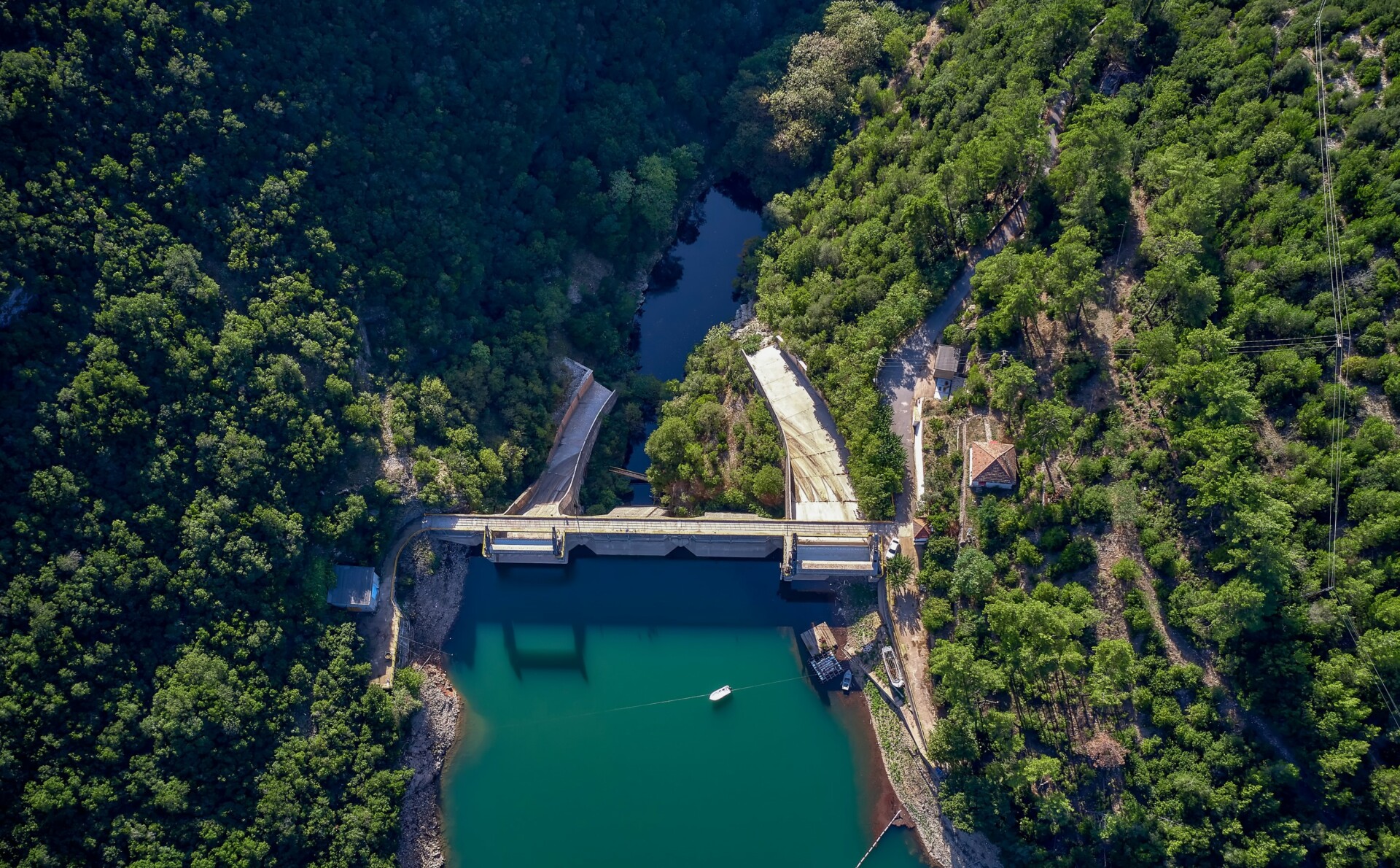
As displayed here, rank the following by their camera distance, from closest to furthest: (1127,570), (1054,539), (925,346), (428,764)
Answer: (1127,570) → (1054,539) → (428,764) → (925,346)

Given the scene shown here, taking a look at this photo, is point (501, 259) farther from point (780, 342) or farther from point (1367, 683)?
point (1367, 683)

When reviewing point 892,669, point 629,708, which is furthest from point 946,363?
point 629,708

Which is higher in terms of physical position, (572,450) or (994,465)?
(572,450)

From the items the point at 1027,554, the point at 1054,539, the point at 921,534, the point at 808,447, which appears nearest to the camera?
the point at 1054,539

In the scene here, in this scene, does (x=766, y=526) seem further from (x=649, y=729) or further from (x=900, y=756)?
(x=900, y=756)

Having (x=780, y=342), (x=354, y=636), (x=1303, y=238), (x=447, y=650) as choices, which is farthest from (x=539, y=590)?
(x=1303, y=238)

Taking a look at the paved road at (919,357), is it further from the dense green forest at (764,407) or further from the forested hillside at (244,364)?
the forested hillside at (244,364)

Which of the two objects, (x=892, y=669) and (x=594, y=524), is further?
(x=594, y=524)
